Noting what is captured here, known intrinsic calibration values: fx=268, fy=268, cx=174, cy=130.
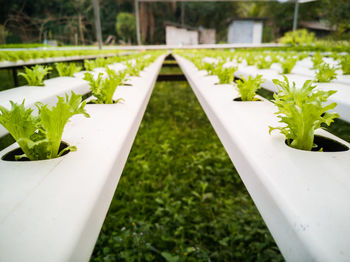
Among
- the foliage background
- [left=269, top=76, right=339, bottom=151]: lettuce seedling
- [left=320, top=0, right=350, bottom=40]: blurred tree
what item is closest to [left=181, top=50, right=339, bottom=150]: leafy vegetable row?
[left=269, top=76, right=339, bottom=151]: lettuce seedling

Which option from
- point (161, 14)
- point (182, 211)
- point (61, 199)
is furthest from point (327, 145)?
point (161, 14)

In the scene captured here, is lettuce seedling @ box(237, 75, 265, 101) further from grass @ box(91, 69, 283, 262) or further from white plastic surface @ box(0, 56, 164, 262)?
grass @ box(91, 69, 283, 262)

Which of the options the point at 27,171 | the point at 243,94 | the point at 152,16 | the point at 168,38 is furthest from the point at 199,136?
the point at 152,16

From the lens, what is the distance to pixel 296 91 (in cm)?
91

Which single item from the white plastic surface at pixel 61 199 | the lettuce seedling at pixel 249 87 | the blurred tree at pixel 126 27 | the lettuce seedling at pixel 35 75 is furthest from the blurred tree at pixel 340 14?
the white plastic surface at pixel 61 199

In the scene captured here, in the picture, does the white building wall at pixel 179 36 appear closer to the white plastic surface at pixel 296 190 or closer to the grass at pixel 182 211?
the grass at pixel 182 211

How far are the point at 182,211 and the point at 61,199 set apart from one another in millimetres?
1887

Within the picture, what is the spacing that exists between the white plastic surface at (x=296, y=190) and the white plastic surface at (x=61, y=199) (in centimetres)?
39

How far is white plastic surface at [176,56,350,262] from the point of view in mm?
478

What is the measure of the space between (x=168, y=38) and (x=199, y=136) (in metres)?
21.0

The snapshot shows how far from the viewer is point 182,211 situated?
7.80 ft

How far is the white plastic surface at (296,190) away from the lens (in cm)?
48

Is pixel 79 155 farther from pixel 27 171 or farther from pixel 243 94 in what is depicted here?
pixel 243 94

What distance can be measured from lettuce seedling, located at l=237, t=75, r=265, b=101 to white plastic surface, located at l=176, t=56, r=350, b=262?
1.36ft
